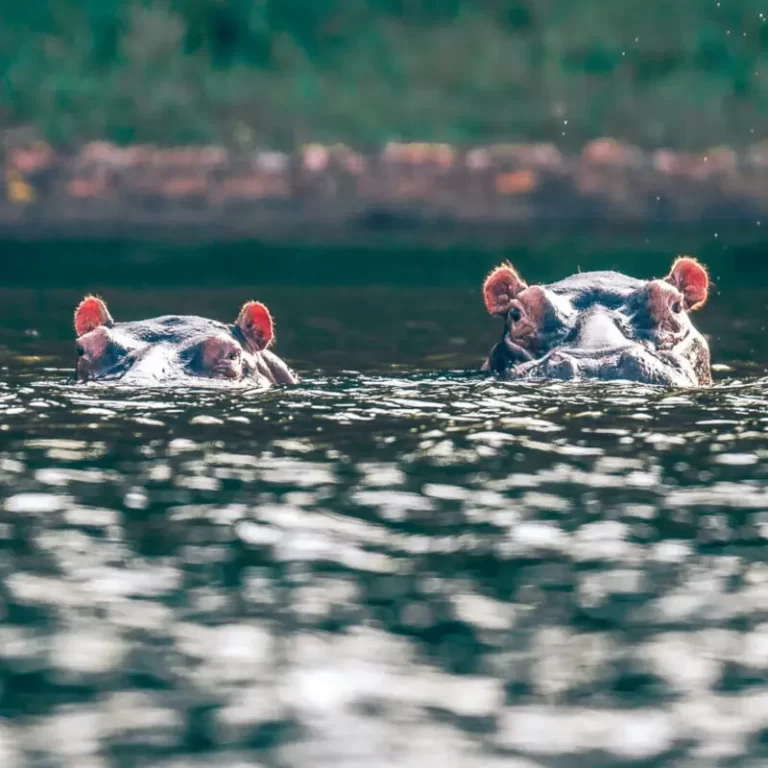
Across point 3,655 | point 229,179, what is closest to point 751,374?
point 3,655

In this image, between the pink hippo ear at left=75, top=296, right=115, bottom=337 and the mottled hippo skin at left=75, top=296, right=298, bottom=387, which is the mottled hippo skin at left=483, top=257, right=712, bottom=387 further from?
the pink hippo ear at left=75, top=296, right=115, bottom=337

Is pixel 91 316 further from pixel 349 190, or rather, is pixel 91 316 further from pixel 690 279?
pixel 349 190

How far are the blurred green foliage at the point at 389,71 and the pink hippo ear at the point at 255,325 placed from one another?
27.2 meters

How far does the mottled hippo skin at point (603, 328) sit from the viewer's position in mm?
12891

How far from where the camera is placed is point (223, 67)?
141 ft

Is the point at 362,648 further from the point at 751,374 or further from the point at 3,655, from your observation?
the point at 751,374

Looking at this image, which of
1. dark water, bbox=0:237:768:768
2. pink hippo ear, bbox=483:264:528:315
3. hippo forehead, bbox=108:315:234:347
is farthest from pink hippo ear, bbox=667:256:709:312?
hippo forehead, bbox=108:315:234:347

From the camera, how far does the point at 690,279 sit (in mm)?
14305

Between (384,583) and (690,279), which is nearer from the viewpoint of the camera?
(384,583)

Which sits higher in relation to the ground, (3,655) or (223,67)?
(223,67)

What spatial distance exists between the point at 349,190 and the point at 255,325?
84.9 feet

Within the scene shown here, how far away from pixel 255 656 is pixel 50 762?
113 centimetres

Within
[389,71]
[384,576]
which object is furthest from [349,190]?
[384,576]

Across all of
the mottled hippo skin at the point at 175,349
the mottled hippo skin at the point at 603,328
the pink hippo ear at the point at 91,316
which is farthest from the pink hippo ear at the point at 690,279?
the pink hippo ear at the point at 91,316
